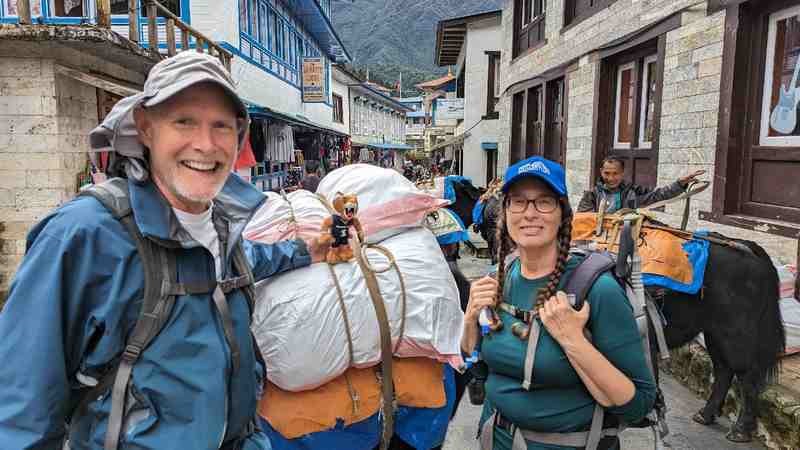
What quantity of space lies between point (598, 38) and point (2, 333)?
9258 millimetres

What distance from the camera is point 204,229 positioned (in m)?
1.54

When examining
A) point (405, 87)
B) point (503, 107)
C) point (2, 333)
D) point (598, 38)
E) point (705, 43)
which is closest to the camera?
point (2, 333)

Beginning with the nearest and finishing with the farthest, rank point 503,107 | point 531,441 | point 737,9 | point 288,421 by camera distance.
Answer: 1. point 531,441
2. point 288,421
3. point 737,9
4. point 503,107

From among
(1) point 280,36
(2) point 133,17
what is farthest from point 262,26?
(2) point 133,17

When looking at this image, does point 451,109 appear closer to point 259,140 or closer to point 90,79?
point 259,140

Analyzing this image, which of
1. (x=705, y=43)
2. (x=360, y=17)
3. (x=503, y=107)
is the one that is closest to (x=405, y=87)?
(x=360, y=17)

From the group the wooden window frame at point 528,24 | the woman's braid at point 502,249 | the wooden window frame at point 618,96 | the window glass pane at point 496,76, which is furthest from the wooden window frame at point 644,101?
the window glass pane at point 496,76

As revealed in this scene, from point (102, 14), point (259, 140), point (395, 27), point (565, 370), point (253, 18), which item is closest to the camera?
point (565, 370)

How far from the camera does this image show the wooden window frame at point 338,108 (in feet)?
101

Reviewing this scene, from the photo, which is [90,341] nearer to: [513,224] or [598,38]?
[513,224]

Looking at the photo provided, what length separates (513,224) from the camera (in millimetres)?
1960

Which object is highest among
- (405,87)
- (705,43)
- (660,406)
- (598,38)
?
(405,87)

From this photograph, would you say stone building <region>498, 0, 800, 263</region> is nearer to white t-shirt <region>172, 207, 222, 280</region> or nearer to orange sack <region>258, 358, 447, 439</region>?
orange sack <region>258, 358, 447, 439</region>

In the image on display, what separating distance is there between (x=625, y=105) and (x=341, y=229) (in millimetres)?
7495
